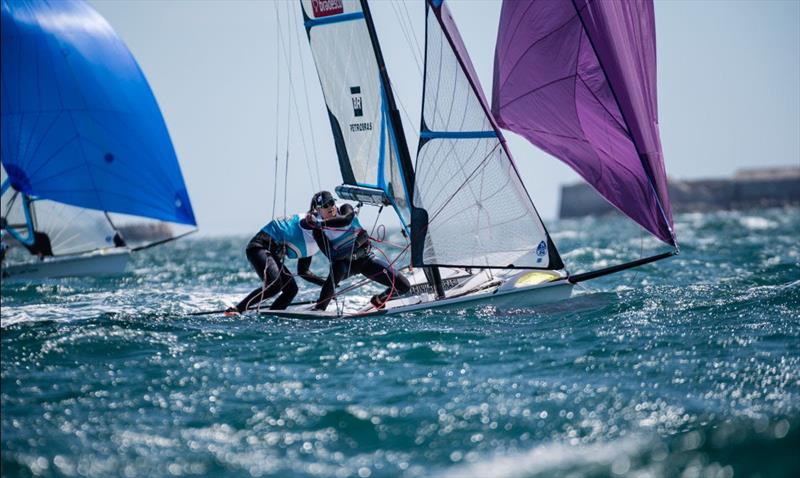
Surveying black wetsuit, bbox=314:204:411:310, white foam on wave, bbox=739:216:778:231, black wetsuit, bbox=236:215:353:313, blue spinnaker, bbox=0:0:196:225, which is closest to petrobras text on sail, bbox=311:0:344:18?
black wetsuit, bbox=314:204:411:310

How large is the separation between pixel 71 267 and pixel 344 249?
11201mm

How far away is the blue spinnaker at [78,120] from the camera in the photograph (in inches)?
499

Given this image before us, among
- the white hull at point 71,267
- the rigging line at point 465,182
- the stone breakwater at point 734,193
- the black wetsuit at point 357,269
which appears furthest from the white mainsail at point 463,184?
the stone breakwater at point 734,193

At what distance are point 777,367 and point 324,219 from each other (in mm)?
Result: 5283

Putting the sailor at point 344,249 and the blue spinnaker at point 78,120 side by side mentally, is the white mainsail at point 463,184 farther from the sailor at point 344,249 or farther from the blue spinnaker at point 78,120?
the blue spinnaker at point 78,120

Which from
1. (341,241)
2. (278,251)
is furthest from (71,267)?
(341,241)

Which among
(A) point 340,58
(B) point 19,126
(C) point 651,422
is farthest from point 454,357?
(B) point 19,126

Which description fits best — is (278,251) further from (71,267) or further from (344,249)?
(71,267)

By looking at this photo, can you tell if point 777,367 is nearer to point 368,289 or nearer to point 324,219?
point 324,219

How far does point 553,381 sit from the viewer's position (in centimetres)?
623

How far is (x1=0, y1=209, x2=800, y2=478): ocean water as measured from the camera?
15.7 feet

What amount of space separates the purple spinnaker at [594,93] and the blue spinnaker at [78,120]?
6.22m

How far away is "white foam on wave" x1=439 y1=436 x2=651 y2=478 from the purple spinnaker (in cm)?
480

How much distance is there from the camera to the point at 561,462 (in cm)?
468
